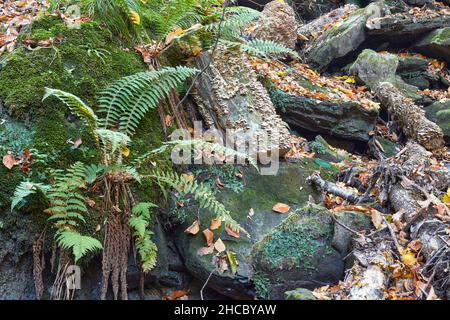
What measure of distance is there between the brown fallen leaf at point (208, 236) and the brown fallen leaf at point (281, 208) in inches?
29.4

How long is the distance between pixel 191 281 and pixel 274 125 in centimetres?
200

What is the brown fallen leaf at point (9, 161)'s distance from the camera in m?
3.32

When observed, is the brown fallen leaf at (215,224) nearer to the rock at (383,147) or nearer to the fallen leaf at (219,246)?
the fallen leaf at (219,246)

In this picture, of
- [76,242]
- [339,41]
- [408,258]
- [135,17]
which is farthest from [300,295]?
[339,41]

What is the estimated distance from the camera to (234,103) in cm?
476

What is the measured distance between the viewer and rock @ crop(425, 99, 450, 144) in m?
6.71

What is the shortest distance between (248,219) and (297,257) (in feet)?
2.25

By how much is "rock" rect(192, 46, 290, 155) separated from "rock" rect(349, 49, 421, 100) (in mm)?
3460

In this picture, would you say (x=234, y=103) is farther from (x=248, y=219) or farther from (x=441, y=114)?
(x=441, y=114)

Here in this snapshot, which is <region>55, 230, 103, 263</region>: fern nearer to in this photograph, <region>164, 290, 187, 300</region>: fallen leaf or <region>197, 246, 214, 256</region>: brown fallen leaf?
<region>164, 290, 187, 300</region>: fallen leaf

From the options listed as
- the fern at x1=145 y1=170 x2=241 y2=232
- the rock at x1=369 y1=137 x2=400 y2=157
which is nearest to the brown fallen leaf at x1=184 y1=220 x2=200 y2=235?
the fern at x1=145 y1=170 x2=241 y2=232

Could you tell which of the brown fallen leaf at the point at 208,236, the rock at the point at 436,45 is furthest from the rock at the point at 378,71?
the brown fallen leaf at the point at 208,236
